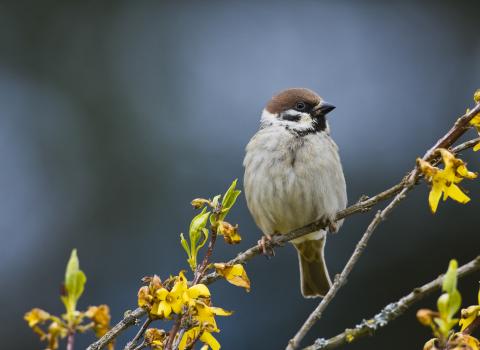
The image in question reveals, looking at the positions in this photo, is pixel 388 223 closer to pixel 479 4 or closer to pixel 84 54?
pixel 479 4

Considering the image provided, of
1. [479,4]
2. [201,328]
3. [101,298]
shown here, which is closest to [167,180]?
[101,298]

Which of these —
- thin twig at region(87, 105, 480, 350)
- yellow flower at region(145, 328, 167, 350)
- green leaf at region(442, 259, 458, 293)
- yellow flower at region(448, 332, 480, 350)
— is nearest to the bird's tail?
thin twig at region(87, 105, 480, 350)

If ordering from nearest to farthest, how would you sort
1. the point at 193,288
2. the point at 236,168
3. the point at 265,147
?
the point at 193,288 → the point at 265,147 → the point at 236,168

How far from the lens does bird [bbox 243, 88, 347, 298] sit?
12.1 feet

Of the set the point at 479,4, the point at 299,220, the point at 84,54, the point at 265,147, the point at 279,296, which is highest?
the point at 84,54

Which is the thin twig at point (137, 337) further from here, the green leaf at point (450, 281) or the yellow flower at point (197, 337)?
the green leaf at point (450, 281)

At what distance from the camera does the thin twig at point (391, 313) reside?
1420 millimetres

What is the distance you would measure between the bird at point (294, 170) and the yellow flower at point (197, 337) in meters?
1.92

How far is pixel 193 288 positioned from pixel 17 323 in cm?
534

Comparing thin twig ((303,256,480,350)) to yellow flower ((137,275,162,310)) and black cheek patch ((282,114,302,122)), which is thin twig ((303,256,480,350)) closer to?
yellow flower ((137,275,162,310))

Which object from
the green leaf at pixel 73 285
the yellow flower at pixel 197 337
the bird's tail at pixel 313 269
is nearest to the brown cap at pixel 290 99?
the bird's tail at pixel 313 269

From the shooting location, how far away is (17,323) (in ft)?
21.4

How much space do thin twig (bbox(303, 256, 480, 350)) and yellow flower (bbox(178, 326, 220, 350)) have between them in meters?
0.24

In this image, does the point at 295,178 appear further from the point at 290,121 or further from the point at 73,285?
the point at 73,285
